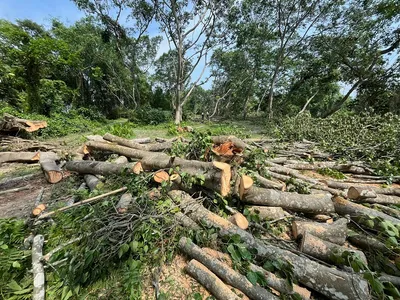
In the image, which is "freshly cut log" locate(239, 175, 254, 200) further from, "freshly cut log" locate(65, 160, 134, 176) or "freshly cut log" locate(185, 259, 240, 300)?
"freshly cut log" locate(65, 160, 134, 176)

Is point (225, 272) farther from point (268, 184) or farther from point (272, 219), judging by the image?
point (268, 184)

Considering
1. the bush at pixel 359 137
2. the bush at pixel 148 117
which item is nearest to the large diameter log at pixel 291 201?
the bush at pixel 359 137

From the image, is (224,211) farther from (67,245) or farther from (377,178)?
(377,178)

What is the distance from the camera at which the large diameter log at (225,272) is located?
4.72 ft

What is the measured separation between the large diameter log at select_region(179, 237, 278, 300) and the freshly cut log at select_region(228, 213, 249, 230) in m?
0.50

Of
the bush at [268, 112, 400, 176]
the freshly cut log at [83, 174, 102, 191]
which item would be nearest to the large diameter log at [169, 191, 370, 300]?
the freshly cut log at [83, 174, 102, 191]

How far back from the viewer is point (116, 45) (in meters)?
15.2

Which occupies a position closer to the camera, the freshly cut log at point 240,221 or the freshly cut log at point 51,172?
the freshly cut log at point 240,221

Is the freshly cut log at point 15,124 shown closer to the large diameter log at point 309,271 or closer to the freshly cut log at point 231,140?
the freshly cut log at point 231,140

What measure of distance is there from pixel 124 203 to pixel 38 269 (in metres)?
0.92

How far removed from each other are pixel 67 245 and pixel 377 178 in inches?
214

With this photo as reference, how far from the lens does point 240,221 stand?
6.88 feet

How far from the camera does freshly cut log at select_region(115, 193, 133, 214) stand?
2.21m

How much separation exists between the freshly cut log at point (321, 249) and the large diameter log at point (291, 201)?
0.50 meters
